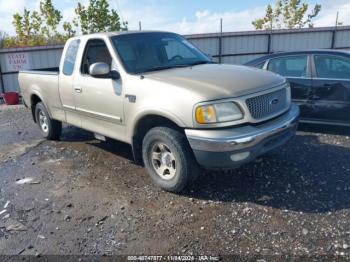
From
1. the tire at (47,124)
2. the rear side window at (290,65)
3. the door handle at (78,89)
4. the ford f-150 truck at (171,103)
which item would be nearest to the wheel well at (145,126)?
the ford f-150 truck at (171,103)

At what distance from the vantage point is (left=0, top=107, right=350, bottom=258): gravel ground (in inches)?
123

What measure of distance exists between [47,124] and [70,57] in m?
1.84

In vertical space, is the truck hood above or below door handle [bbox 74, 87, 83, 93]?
above

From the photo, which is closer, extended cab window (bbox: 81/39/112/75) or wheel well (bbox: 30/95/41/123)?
extended cab window (bbox: 81/39/112/75)

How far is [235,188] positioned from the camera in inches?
162

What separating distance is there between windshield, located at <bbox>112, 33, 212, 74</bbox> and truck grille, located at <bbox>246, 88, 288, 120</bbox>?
1.36 m

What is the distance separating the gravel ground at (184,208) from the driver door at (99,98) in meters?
0.70

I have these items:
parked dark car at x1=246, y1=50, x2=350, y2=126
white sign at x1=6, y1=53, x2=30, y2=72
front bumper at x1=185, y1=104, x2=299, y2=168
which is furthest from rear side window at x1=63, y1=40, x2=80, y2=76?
white sign at x1=6, y1=53, x2=30, y2=72

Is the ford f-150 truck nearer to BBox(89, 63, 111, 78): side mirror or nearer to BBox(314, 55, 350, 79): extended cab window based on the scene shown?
BBox(89, 63, 111, 78): side mirror

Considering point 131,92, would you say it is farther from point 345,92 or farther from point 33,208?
point 345,92

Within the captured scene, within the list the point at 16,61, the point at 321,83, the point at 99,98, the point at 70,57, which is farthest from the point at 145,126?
the point at 16,61

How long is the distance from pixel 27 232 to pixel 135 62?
2473mm

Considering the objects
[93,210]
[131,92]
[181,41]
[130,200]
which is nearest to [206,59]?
[181,41]

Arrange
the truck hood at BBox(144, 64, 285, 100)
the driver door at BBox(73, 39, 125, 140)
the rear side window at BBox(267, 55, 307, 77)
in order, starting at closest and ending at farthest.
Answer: the truck hood at BBox(144, 64, 285, 100) → the driver door at BBox(73, 39, 125, 140) → the rear side window at BBox(267, 55, 307, 77)
